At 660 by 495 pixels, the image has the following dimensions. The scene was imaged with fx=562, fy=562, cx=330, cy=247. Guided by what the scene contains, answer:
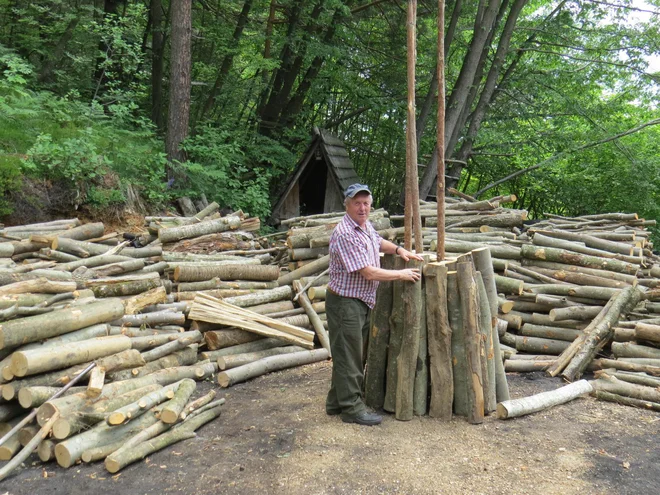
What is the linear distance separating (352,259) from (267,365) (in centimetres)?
247

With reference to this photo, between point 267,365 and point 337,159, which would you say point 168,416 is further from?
point 337,159

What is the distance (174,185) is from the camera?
1241cm

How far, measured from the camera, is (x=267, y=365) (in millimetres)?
6734

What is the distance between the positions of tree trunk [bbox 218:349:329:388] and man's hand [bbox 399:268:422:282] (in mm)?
2434

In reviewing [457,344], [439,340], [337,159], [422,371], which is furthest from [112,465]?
[337,159]

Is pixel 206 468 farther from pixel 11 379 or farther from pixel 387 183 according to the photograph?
pixel 387 183

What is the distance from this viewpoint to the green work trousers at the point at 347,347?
504cm

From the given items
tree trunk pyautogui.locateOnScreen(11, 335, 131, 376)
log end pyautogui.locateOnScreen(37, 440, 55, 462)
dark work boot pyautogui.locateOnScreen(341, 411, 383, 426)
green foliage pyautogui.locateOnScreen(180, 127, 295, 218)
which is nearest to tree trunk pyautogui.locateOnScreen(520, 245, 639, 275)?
dark work boot pyautogui.locateOnScreen(341, 411, 383, 426)

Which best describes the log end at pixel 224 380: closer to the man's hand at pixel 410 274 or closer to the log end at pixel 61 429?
the log end at pixel 61 429

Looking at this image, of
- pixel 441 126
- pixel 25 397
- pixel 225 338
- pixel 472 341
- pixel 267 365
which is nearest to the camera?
pixel 25 397

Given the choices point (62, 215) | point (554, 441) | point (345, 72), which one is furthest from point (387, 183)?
point (554, 441)

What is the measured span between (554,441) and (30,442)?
14.1ft

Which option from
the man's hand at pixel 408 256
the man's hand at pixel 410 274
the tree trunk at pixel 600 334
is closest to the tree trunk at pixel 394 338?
the man's hand at pixel 408 256

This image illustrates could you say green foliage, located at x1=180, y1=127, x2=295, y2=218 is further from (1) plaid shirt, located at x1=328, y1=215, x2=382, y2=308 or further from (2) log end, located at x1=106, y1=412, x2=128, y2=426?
(2) log end, located at x1=106, y1=412, x2=128, y2=426
